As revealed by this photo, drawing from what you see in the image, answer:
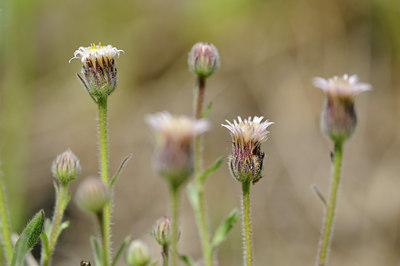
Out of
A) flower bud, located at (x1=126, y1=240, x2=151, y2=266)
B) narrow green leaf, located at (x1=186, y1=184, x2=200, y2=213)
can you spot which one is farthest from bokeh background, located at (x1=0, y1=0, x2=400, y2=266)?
flower bud, located at (x1=126, y1=240, x2=151, y2=266)

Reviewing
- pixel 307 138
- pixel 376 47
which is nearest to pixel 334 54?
pixel 376 47

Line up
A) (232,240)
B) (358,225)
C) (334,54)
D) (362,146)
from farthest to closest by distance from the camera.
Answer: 1. (334,54)
2. (362,146)
3. (358,225)
4. (232,240)

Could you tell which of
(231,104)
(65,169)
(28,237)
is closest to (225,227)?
(65,169)

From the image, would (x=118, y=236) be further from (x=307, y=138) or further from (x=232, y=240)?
(x=307, y=138)

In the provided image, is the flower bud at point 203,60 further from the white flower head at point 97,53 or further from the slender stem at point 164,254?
the slender stem at point 164,254

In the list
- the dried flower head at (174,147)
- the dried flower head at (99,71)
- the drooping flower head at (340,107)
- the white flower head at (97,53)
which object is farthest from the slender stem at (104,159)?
the drooping flower head at (340,107)
